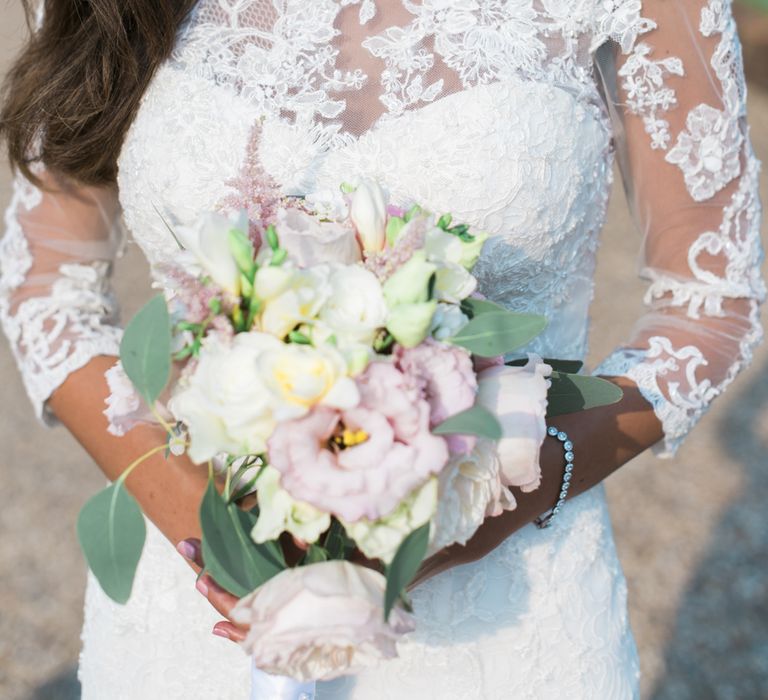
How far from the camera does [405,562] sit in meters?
1.00

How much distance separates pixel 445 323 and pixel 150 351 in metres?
0.32

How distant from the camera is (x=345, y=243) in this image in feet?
3.52

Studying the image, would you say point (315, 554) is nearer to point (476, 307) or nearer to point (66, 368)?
point (476, 307)

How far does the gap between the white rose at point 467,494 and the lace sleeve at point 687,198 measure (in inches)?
25.3

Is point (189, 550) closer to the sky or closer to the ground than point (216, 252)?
closer to the ground

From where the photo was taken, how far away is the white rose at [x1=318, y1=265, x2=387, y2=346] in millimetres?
983

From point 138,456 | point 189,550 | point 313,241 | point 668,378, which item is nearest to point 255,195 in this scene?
point 313,241

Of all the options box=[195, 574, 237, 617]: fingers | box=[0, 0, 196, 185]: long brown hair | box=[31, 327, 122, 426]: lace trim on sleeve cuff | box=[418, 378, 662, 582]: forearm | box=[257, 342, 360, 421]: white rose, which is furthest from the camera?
box=[31, 327, 122, 426]: lace trim on sleeve cuff

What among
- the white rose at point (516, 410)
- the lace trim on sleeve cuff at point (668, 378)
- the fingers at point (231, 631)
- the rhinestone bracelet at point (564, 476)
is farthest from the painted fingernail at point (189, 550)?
the lace trim on sleeve cuff at point (668, 378)

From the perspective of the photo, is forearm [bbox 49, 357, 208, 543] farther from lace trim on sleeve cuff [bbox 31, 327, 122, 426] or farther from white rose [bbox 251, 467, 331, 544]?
white rose [bbox 251, 467, 331, 544]

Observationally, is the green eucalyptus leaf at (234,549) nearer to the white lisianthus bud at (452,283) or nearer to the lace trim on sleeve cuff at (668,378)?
the white lisianthus bud at (452,283)

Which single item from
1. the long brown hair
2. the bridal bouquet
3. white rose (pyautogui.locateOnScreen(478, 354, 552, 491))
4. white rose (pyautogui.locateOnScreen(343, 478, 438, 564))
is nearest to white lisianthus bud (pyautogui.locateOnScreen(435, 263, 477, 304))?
the bridal bouquet

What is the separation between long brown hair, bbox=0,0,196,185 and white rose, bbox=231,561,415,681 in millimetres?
994

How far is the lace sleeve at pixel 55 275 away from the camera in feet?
5.90
